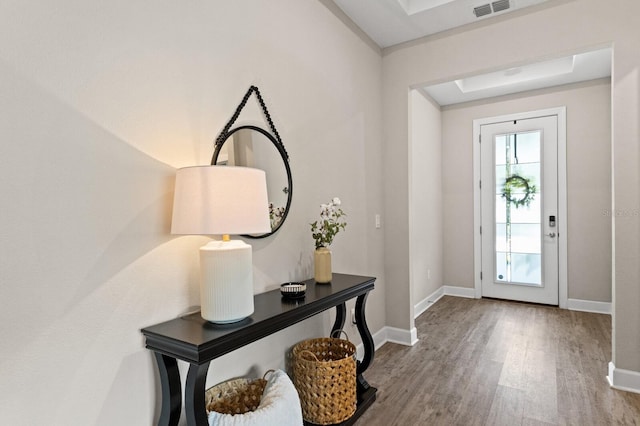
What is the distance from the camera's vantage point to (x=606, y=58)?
11.4ft

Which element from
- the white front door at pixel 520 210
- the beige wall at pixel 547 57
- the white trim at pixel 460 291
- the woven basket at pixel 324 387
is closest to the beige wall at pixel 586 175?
the white front door at pixel 520 210

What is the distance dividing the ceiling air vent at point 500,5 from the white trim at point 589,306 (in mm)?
3371

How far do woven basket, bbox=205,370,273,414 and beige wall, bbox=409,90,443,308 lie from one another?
2.50 metres

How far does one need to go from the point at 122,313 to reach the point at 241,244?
1.61ft

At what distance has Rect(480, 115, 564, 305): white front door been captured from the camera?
4.29m

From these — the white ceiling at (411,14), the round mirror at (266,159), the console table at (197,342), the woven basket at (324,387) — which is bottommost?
the woven basket at (324,387)

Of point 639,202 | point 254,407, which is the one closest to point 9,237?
point 254,407

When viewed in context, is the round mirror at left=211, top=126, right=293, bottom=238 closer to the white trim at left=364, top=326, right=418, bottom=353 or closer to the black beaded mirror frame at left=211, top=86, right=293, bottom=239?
the black beaded mirror frame at left=211, top=86, right=293, bottom=239

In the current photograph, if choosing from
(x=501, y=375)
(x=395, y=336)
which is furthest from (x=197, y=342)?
(x=395, y=336)

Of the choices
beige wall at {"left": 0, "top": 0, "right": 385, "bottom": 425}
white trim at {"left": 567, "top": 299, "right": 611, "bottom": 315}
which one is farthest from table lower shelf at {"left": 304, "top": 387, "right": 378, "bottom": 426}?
white trim at {"left": 567, "top": 299, "right": 611, "bottom": 315}

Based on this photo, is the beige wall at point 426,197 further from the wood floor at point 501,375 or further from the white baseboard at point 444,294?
the wood floor at point 501,375

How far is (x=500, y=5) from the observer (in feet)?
8.56

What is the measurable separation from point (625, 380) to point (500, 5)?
2.74 meters

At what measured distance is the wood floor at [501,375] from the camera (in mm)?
2127
